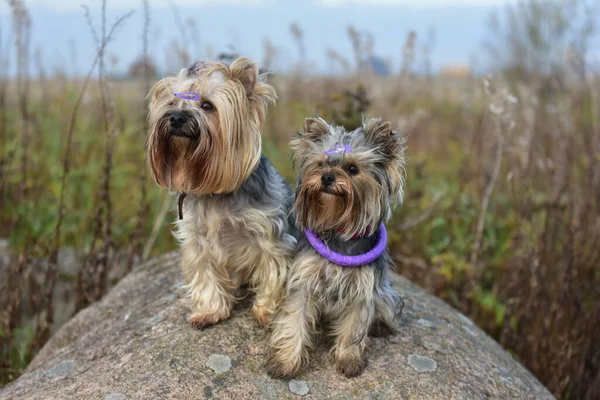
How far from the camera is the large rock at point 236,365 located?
3.65 m

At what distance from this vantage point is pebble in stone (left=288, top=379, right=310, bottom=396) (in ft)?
12.0

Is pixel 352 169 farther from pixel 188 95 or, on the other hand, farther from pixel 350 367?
pixel 350 367

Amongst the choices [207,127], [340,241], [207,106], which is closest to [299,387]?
[340,241]

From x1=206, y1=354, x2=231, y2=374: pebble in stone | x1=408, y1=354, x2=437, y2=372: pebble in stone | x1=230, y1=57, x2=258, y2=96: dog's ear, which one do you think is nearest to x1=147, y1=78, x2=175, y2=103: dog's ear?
x1=230, y1=57, x2=258, y2=96: dog's ear

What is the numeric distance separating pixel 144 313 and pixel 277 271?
3.86 feet

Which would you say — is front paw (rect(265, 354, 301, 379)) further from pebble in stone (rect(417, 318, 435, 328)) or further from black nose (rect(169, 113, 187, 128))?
black nose (rect(169, 113, 187, 128))

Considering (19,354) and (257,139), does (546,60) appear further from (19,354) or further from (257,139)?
(19,354)

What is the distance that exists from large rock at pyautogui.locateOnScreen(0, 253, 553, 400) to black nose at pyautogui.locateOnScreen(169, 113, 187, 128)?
4.57ft

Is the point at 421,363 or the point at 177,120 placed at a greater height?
the point at 177,120

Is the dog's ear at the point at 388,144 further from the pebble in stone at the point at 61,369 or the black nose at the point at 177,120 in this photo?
the pebble in stone at the point at 61,369

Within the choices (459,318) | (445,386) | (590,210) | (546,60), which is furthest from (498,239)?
(546,60)

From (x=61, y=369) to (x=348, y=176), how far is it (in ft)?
8.10

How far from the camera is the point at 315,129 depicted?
12.0 ft

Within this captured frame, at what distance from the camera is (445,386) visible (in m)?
3.86
